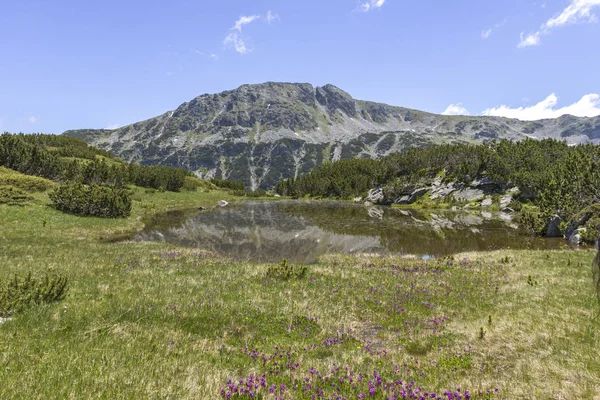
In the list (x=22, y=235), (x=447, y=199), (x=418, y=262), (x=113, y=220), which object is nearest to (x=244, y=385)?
(x=418, y=262)

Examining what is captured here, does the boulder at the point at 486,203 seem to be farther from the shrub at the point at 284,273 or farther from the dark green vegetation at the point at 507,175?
the shrub at the point at 284,273

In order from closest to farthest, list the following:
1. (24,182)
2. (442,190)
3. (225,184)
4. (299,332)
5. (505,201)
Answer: (299,332)
(24,182)
(505,201)
(442,190)
(225,184)

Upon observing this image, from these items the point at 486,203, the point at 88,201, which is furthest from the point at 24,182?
the point at 486,203

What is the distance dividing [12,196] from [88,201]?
26.6 ft

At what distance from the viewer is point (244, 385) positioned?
661 cm

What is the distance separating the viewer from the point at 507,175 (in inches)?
3986

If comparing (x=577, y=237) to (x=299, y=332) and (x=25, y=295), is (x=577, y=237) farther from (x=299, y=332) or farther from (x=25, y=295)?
(x=25, y=295)

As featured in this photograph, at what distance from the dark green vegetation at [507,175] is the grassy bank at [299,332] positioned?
4.39m

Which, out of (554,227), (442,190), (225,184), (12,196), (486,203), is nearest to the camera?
(12,196)

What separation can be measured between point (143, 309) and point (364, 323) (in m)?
8.37

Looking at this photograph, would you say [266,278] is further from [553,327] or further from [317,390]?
[553,327]

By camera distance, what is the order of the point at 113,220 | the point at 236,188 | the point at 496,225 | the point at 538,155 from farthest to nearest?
the point at 236,188
the point at 538,155
the point at 496,225
the point at 113,220

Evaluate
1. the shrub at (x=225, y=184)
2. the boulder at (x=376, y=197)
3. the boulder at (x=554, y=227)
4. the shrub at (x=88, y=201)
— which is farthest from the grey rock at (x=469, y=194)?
the shrub at (x=225, y=184)

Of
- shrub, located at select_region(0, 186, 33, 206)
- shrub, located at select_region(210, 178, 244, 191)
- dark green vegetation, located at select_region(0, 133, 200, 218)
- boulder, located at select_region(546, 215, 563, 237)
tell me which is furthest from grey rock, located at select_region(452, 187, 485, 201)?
shrub, located at select_region(210, 178, 244, 191)
